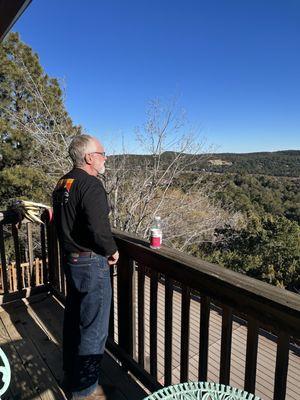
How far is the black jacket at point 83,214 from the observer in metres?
1.49

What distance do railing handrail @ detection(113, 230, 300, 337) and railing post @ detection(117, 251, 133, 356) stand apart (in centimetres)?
21

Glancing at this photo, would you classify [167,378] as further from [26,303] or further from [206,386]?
[26,303]

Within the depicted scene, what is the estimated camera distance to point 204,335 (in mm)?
1355

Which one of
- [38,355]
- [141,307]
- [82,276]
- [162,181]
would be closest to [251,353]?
[141,307]

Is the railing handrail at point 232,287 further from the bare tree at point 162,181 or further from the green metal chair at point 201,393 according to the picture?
the bare tree at point 162,181

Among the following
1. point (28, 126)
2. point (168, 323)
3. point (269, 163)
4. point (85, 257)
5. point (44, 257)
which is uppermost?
point (28, 126)

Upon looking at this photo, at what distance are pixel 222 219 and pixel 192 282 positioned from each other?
9.55 metres

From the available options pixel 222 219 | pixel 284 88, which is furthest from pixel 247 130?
pixel 222 219

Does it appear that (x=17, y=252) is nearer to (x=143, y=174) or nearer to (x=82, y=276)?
(x=82, y=276)

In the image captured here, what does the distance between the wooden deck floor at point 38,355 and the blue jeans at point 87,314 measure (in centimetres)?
19

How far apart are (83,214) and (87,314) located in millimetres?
600

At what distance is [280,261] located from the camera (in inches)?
619

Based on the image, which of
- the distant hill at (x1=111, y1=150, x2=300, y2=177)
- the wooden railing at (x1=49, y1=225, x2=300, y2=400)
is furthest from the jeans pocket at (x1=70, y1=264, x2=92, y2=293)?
the distant hill at (x1=111, y1=150, x2=300, y2=177)

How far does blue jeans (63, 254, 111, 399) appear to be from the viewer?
1641 mm
